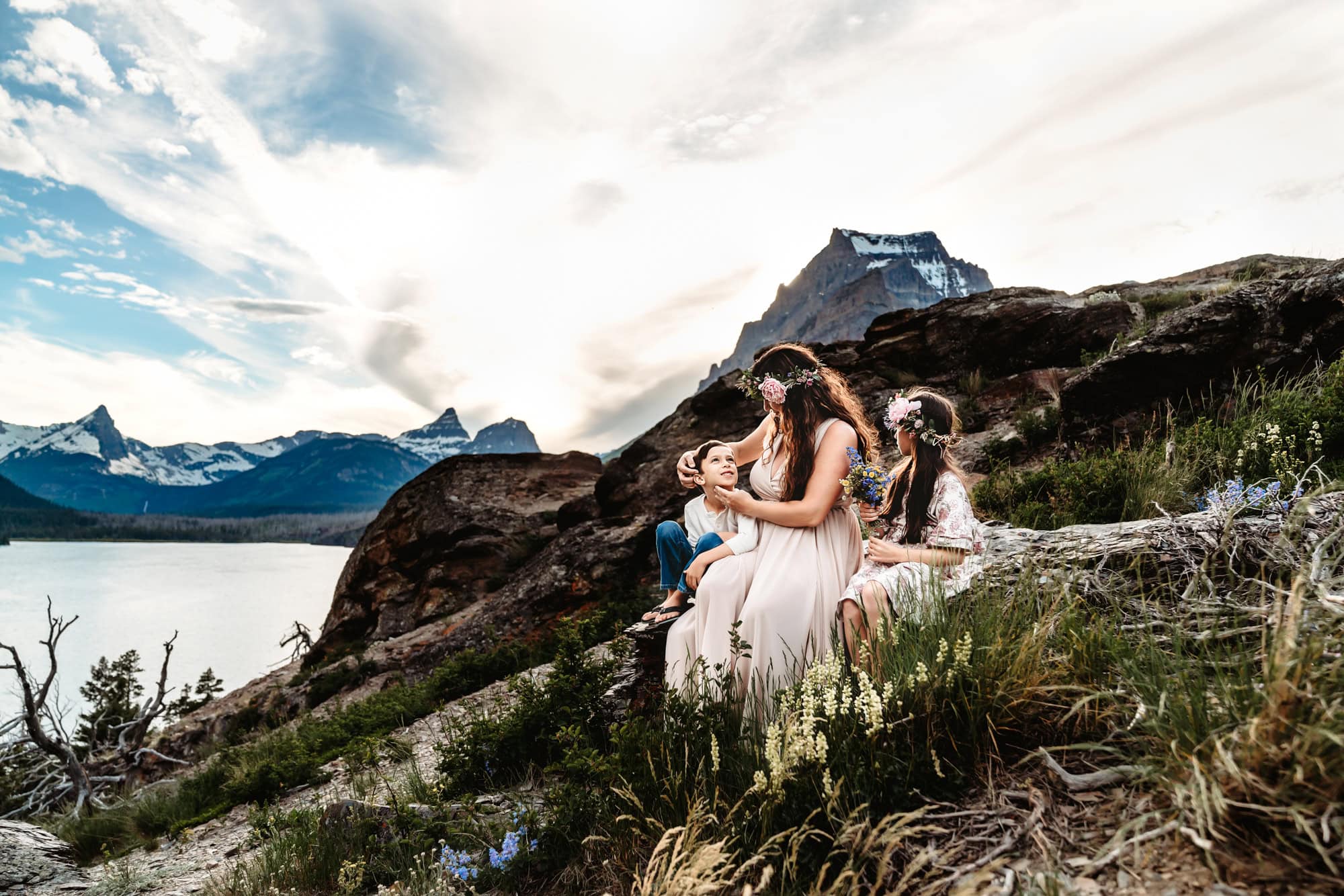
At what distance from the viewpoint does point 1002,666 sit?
296cm

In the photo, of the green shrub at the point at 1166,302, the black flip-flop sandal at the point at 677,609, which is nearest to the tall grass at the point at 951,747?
the black flip-flop sandal at the point at 677,609

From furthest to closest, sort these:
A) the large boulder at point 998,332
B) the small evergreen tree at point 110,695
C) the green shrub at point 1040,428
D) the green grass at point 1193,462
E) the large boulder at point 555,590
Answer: the small evergreen tree at point 110,695
the large boulder at point 998,332
the large boulder at point 555,590
the green shrub at point 1040,428
the green grass at point 1193,462

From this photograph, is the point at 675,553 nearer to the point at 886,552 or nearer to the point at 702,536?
the point at 702,536

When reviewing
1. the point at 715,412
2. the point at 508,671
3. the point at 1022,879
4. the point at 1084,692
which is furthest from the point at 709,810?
the point at 715,412

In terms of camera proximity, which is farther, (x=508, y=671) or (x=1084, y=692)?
(x=508, y=671)

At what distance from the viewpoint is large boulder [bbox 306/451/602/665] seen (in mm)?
15445

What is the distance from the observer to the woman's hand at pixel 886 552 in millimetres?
3854

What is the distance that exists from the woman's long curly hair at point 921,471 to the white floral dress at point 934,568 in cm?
3

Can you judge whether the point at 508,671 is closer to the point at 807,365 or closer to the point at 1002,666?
the point at 807,365

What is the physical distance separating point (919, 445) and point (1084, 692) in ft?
5.57

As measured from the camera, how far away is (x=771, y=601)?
3.84 meters

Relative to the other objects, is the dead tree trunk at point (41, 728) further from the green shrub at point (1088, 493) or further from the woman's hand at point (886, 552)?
the green shrub at point (1088, 493)

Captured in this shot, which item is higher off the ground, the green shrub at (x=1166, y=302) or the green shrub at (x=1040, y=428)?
the green shrub at (x=1166, y=302)

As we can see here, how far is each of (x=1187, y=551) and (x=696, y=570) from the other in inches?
110
